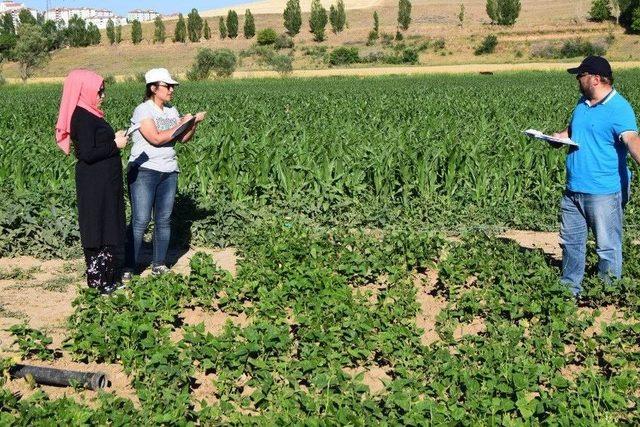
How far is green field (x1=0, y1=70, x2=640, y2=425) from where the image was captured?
15.3 feet

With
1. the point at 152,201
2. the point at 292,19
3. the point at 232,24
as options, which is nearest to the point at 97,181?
the point at 152,201

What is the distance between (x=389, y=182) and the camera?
437 inches

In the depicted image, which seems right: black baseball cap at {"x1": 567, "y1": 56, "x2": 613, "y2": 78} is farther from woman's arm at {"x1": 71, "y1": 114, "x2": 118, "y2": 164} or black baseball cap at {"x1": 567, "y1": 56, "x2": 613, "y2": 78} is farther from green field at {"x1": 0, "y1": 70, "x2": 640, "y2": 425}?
woman's arm at {"x1": 71, "y1": 114, "x2": 118, "y2": 164}

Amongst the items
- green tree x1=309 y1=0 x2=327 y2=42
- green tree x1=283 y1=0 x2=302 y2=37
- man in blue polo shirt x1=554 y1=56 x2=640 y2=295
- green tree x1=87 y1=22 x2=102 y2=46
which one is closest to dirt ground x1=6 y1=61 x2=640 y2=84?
green tree x1=309 y1=0 x2=327 y2=42

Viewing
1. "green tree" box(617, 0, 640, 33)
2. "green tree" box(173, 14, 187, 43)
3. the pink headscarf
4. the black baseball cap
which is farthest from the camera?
"green tree" box(173, 14, 187, 43)

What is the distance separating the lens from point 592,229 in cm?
670

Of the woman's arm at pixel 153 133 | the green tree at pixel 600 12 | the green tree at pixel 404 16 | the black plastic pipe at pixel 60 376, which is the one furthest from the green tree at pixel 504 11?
the black plastic pipe at pixel 60 376

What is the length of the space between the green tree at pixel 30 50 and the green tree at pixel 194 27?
4299 centimetres

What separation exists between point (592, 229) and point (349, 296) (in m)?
2.02

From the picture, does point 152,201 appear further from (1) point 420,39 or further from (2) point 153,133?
(1) point 420,39

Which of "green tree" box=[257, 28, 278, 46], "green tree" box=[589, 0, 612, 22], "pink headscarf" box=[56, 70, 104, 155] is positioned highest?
"pink headscarf" box=[56, 70, 104, 155]

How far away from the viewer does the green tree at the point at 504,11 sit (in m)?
106

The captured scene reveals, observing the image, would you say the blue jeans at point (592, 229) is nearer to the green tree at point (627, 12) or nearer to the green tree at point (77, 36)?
the green tree at point (627, 12)

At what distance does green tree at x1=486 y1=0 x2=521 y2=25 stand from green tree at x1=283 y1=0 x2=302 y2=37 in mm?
26490
